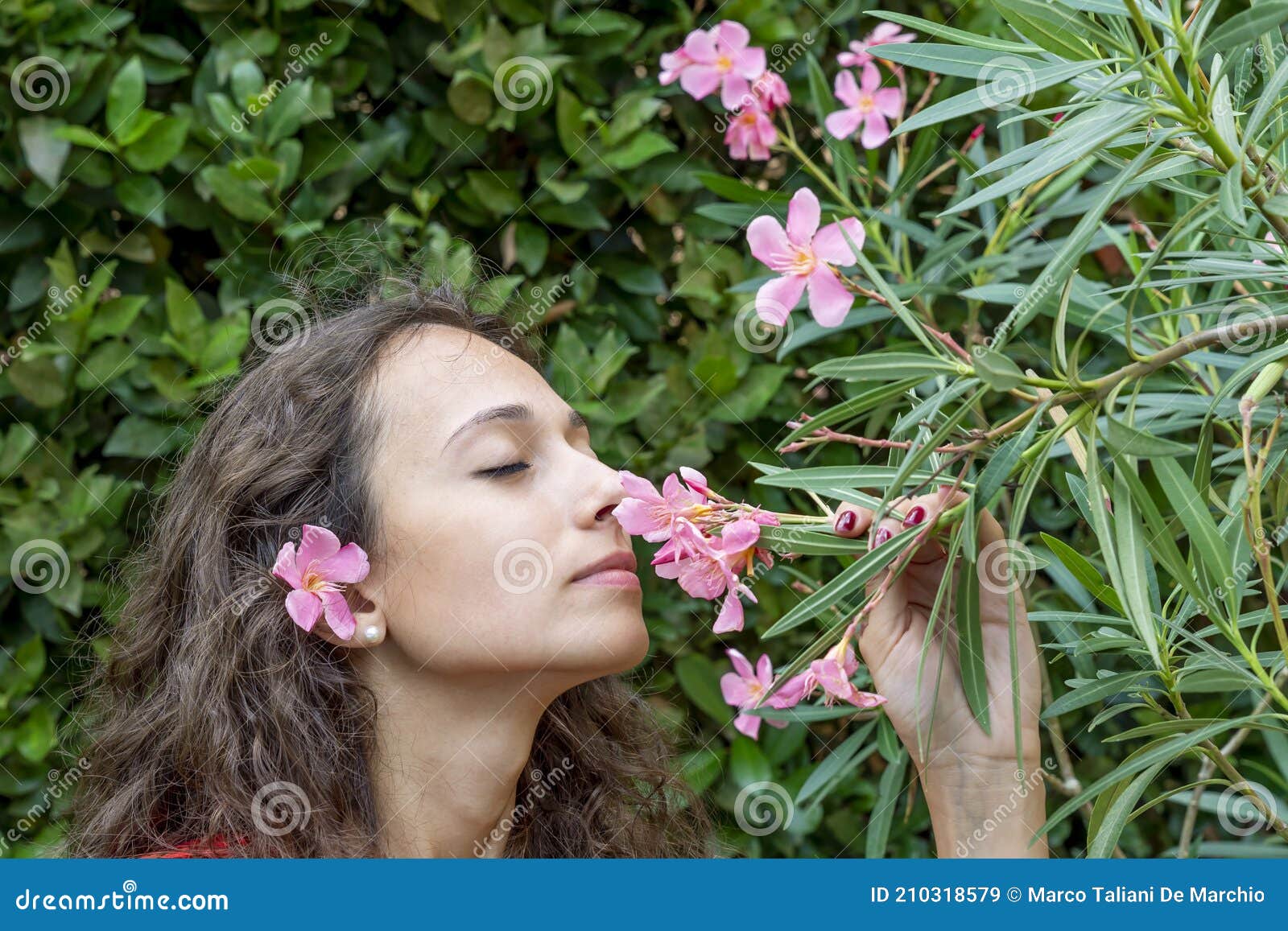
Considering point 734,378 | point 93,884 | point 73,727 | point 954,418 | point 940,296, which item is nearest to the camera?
point 954,418

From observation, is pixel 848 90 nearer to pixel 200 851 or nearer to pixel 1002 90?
pixel 1002 90

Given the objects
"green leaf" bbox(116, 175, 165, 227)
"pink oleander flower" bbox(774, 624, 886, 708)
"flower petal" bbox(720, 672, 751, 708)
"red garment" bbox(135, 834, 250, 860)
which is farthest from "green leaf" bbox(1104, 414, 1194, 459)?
"green leaf" bbox(116, 175, 165, 227)

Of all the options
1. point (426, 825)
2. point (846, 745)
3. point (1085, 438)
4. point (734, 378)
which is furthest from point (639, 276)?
point (1085, 438)

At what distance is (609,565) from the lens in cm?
124

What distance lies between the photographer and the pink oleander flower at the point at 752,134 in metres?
1.81

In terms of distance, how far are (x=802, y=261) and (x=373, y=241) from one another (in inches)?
44.3

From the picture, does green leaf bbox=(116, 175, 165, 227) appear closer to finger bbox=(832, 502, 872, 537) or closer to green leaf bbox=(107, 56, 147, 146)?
green leaf bbox=(107, 56, 147, 146)

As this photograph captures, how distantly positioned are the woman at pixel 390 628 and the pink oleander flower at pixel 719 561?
20cm

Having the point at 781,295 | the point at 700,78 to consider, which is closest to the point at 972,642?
the point at 781,295

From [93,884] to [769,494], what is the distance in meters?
1.28

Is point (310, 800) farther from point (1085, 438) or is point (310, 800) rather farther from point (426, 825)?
point (1085, 438)

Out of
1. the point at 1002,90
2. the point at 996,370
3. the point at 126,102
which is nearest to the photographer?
the point at 996,370

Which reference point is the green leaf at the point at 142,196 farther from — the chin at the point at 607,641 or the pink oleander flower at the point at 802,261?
the pink oleander flower at the point at 802,261

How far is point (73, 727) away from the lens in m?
1.85
